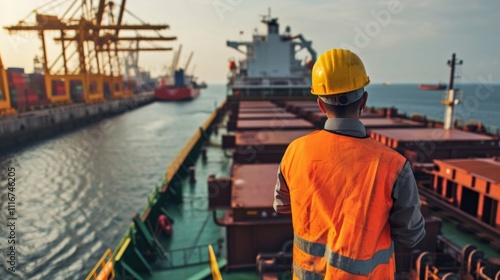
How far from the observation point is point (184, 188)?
1434cm

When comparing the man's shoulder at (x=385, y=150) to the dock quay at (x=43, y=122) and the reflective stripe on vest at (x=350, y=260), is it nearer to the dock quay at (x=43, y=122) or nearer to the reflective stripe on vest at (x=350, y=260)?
the reflective stripe on vest at (x=350, y=260)

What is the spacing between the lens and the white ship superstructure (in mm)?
41125

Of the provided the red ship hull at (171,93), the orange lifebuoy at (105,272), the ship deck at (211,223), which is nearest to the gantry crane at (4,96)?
the ship deck at (211,223)

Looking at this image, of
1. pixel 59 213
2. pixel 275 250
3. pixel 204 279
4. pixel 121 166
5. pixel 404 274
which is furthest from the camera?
pixel 121 166

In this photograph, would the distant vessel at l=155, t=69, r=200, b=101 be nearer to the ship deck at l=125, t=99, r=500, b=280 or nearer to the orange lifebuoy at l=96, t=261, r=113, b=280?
the ship deck at l=125, t=99, r=500, b=280

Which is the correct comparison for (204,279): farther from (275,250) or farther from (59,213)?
(59,213)

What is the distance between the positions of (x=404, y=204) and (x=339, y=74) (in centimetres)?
72

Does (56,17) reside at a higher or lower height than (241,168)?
higher

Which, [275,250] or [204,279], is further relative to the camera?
[204,279]

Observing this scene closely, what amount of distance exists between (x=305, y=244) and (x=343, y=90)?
2.73 ft

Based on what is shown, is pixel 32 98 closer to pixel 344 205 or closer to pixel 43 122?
pixel 43 122

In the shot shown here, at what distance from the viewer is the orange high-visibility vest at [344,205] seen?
4.93 ft

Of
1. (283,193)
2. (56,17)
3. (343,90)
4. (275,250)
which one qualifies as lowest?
(275,250)

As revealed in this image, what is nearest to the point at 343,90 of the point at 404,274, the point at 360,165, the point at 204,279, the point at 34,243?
the point at 360,165
